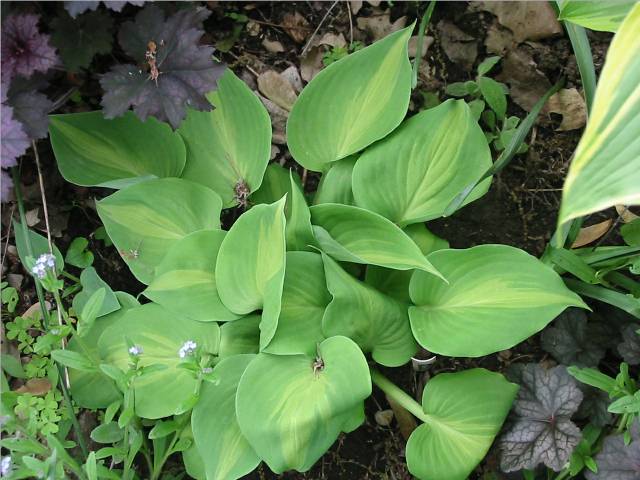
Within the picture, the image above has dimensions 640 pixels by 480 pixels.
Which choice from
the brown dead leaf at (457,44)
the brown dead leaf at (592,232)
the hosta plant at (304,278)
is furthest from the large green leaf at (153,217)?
the brown dead leaf at (592,232)

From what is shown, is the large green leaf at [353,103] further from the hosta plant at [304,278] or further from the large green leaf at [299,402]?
the large green leaf at [299,402]

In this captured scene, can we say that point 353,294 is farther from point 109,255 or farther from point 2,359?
point 2,359

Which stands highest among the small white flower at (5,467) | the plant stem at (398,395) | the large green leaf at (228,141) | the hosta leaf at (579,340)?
the large green leaf at (228,141)

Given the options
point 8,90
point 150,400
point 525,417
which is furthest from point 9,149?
point 525,417

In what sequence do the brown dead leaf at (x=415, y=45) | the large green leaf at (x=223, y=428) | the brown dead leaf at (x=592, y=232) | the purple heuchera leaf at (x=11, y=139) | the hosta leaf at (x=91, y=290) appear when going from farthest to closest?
the brown dead leaf at (x=415, y=45), the brown dead leaf at (x=592, y=232), the hosta leaf at (x=91, y=290), the large green leaf at (x=223, y=428), the purple heuchera leaf at (x=11, y=139)

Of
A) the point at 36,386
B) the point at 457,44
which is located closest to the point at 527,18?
the point at 457,44

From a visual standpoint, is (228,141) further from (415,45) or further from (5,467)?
(5,467)

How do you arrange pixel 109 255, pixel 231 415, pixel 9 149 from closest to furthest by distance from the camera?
pixel 9 149
pixel 231 415
pixel 109 255

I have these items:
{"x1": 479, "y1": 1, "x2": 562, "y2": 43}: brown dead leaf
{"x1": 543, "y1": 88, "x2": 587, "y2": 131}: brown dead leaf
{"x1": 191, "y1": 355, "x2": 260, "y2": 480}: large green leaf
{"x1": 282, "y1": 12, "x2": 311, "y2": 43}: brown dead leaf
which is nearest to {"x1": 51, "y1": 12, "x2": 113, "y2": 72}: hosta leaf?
{"x1": 282, "y1": 12, "x2": 311, "y2": 43}: brown dead leaf
